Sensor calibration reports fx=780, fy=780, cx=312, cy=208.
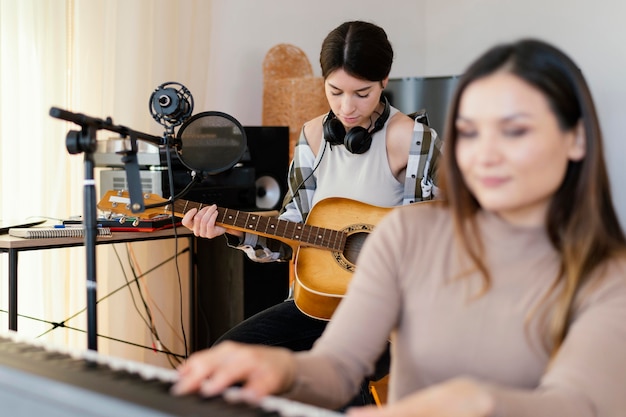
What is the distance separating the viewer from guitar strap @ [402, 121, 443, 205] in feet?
7.14

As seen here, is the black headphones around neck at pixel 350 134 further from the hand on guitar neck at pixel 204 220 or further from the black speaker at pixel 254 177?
the black speaker at pixel 254 177

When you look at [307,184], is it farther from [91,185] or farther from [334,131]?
[91,185]

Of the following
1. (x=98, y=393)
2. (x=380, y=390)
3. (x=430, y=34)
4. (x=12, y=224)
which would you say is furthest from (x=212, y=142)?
(x=430, y=34)

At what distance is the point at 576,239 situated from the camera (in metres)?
1.03

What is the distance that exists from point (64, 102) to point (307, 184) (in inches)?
43.8

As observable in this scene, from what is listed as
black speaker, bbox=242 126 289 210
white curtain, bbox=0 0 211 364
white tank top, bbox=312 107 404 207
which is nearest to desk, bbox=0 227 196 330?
white curtain, bbox=0 0 211 364

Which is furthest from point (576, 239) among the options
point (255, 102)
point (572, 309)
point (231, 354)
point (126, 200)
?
point (255, 102)

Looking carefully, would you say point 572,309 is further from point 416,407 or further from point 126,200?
point 126,200

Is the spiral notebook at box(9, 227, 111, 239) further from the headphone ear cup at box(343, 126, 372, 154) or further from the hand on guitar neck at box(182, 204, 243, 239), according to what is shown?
the headphone ear cup at box(343, 126, 372, 154)

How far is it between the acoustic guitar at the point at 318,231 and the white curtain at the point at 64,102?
29.0 inches

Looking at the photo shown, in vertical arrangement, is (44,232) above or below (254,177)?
below

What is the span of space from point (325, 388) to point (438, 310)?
0.63 feet

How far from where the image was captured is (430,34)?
16.6 feet

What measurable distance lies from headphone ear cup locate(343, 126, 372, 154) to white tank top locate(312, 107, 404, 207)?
0.08 ft
